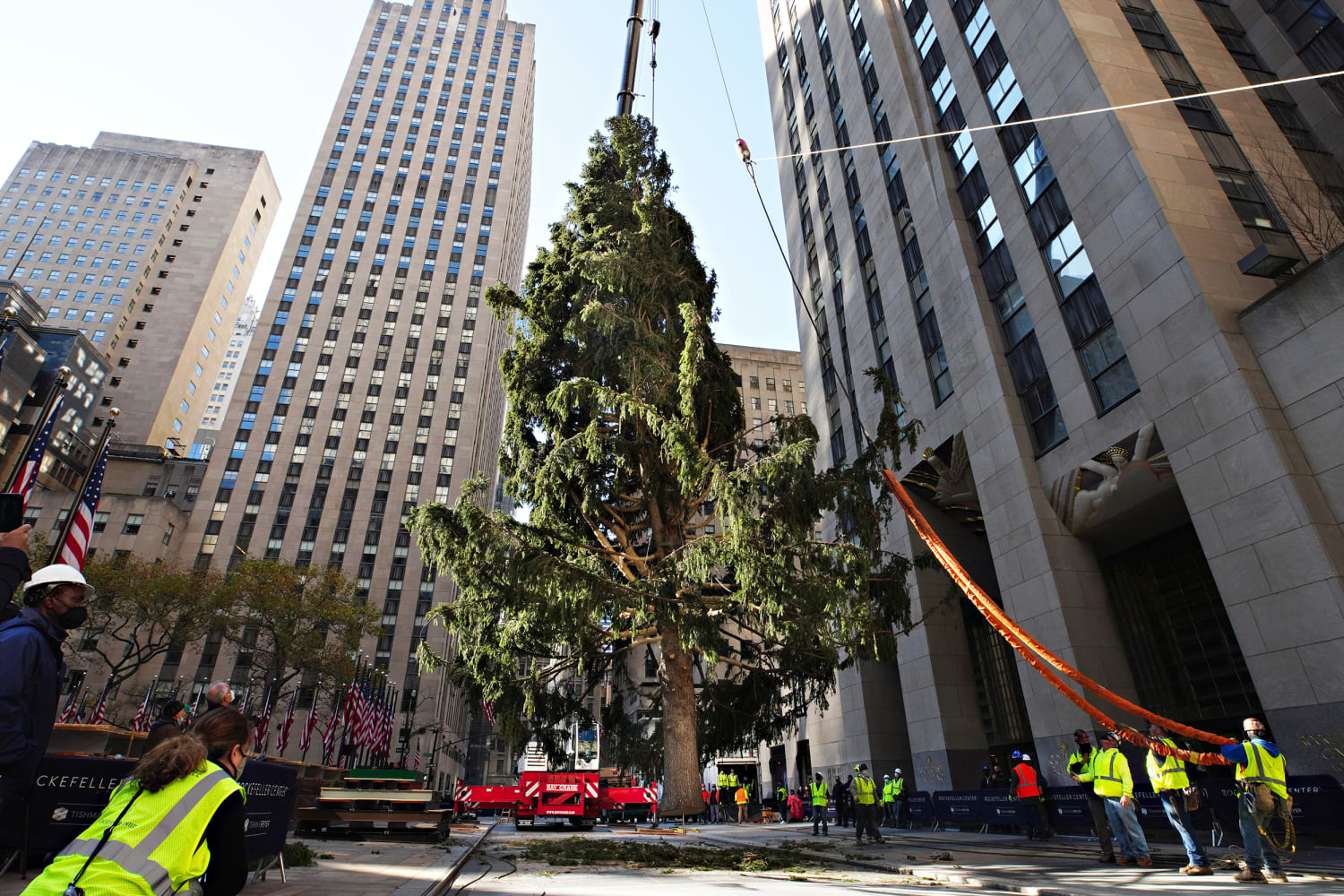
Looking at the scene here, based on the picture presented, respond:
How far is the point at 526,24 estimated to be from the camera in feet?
389

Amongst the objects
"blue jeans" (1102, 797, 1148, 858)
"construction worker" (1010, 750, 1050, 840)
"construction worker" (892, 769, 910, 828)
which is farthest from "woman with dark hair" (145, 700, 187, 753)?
"construction worker" (892, 769, 910, 828)

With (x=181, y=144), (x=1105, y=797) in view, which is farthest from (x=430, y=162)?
(x=1105, y=797)

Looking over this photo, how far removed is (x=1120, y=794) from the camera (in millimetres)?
9625

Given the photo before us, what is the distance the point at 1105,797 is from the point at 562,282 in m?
14.8

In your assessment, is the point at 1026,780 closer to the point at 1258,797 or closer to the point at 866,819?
the point at 866,819

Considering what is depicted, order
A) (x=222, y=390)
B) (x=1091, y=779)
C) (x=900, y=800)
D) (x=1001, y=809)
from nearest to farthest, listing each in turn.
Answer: (x=1091, y=779) → (x=1001, y=809) → (x=900, y=800) → (x=222, y=390)

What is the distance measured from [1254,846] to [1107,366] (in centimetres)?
1357

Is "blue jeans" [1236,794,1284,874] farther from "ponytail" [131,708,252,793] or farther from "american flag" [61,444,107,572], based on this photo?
"american flag" [61,444,107,572]

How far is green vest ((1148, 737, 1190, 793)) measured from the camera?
9336 mm

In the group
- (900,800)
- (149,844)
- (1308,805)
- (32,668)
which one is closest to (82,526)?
(32,668)

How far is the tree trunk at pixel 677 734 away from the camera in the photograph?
13.5 meters

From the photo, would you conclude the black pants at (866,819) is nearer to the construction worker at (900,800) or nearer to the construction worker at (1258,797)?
the construction worker at (900,800)

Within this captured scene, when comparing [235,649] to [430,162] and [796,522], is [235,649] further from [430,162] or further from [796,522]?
[430,162]

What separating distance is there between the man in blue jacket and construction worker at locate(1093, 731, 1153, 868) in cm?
1138
